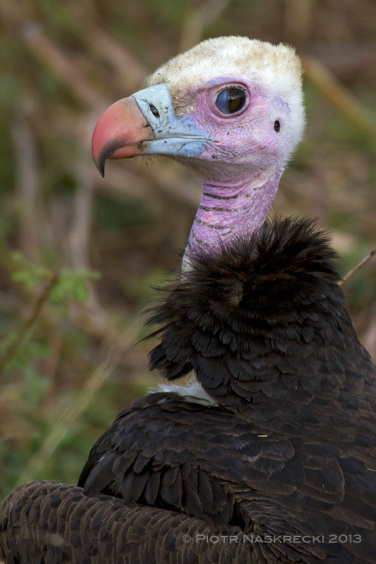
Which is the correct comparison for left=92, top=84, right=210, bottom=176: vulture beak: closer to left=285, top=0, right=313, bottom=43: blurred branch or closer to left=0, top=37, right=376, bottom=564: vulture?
left=0, top=37, right=376, bottom=564: vulture

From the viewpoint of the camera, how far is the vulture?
8.26ft

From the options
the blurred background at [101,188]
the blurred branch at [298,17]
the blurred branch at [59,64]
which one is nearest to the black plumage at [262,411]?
the blurred background at [101,188]

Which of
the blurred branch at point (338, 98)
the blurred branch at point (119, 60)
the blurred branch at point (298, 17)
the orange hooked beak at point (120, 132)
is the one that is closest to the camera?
the orange hooked beak at point (120, 132)

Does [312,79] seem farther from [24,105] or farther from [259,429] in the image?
[259,429]

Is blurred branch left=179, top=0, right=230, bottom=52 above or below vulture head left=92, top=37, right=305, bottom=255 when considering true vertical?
above

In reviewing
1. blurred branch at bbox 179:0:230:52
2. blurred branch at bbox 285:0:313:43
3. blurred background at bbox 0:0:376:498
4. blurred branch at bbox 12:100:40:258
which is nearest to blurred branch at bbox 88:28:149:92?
blurred background at bbox 0:0:376:498

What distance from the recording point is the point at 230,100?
3221mm

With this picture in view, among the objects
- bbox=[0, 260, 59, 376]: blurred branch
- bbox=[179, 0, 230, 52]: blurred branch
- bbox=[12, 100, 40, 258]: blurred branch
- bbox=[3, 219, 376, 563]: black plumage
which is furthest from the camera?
bbox=[179, 0, 230, 52]: blurred branch

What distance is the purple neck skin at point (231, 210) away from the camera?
3254mm

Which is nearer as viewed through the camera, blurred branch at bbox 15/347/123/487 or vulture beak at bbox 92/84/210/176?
vulture beak at bbox 92/84/210/176

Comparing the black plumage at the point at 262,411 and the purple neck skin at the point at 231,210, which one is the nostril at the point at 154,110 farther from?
the black plumage at the point at 262,411

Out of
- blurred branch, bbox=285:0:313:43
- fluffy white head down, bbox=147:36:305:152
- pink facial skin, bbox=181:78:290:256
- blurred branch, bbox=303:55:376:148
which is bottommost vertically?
pink facial skin, bbox=181:78:290:256

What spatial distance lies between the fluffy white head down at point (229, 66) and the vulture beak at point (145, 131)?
6cm

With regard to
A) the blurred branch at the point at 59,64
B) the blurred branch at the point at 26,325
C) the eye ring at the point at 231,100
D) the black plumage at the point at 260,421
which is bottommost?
the black plumage at the point at 260,421
